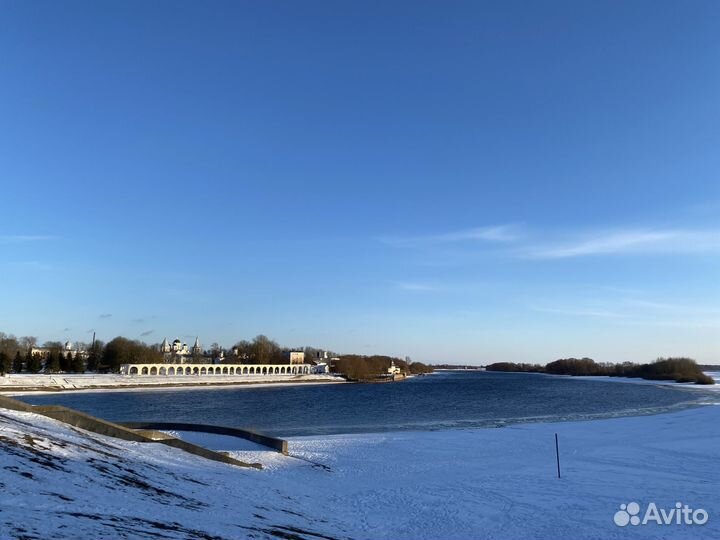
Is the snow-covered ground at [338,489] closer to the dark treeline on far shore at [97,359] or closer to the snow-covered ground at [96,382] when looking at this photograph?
the snow-covered ground at [96,382]

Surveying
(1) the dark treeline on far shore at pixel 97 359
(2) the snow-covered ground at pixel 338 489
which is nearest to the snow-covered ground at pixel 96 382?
(1) the dark treeline on far shore at pixel 97 359

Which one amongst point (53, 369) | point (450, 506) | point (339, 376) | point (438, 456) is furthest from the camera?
point (339, 376)

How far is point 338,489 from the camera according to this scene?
62.6 ft

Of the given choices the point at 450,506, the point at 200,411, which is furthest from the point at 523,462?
the point at 200,411

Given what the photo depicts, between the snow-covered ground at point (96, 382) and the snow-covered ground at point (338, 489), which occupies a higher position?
the snow-covered ground at point (338, 489)

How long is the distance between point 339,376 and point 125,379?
257 ft

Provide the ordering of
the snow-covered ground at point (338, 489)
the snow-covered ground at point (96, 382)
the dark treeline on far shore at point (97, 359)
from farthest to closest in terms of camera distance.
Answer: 1. the dark treeline on far shore at point (97, 359)
2. the snow-covered ground at point (96, 382)
3. the snow-covered ground at point (338, 489)

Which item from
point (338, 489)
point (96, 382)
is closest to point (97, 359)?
point (96, 382)

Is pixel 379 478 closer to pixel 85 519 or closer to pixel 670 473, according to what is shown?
pixel 670 473

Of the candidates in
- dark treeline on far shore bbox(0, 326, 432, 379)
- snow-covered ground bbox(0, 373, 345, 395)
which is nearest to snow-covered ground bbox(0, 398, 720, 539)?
snow-covered ground bbox(0, 373, 345, 395)

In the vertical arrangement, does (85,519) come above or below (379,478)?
above

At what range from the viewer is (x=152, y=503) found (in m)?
12.6

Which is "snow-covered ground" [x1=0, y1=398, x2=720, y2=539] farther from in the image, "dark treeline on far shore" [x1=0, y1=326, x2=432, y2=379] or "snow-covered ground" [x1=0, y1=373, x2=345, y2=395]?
"dark treeline on far shore" [x1=0, y1=326, x2=432, y2=379]

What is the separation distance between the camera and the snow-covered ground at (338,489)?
439 inches
